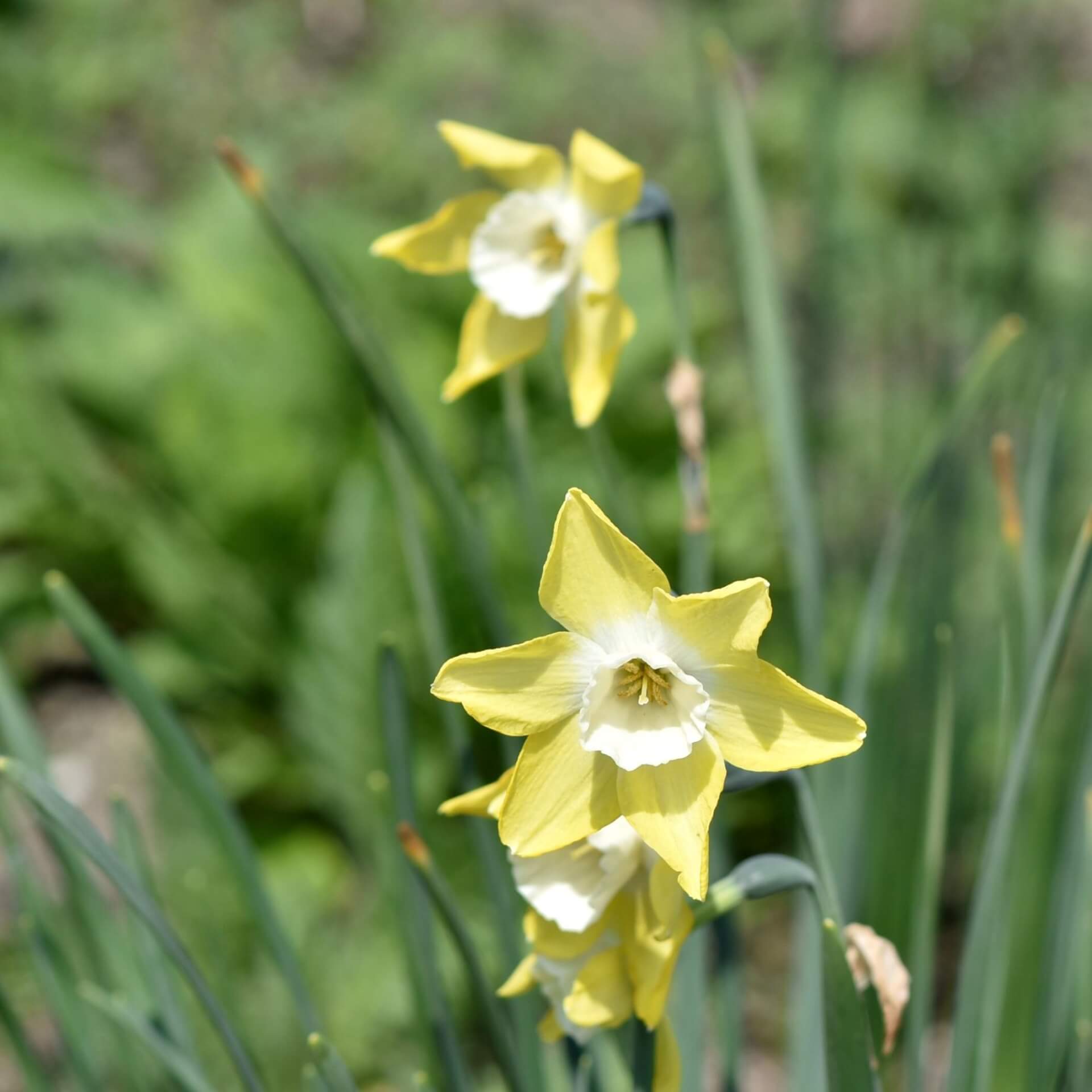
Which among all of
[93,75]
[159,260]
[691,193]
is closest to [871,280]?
[691,193]

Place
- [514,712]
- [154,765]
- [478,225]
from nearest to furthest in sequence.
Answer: [514,712] → [478,225] → [154,765]

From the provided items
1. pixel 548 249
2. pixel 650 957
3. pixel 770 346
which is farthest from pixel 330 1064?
pixel 770 346

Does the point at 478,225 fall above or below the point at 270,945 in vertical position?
above

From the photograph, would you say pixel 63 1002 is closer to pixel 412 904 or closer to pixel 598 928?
pixel 412 904

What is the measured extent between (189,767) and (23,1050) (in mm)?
261

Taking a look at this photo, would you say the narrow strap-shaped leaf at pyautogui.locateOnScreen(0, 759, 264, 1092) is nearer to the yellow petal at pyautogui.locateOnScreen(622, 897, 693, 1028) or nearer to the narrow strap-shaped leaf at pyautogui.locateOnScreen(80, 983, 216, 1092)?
the narrow strap-shaped leaf at pyautogui.locateOnScreen(80, 983, 216, 1092)

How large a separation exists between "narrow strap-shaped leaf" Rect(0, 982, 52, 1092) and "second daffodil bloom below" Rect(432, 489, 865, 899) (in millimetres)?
466

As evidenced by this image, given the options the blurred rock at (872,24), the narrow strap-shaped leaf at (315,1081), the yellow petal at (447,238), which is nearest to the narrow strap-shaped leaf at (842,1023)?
the narrow strap-shaped leaf at (315,1081)

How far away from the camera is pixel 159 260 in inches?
97.7

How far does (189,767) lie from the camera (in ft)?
2.65

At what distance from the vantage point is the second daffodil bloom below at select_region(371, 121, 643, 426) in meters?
0.76

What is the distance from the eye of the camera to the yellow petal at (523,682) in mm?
529

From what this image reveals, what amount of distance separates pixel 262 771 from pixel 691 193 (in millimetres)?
1805

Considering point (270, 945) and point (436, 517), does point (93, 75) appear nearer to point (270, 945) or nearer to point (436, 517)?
point (436, 517)
